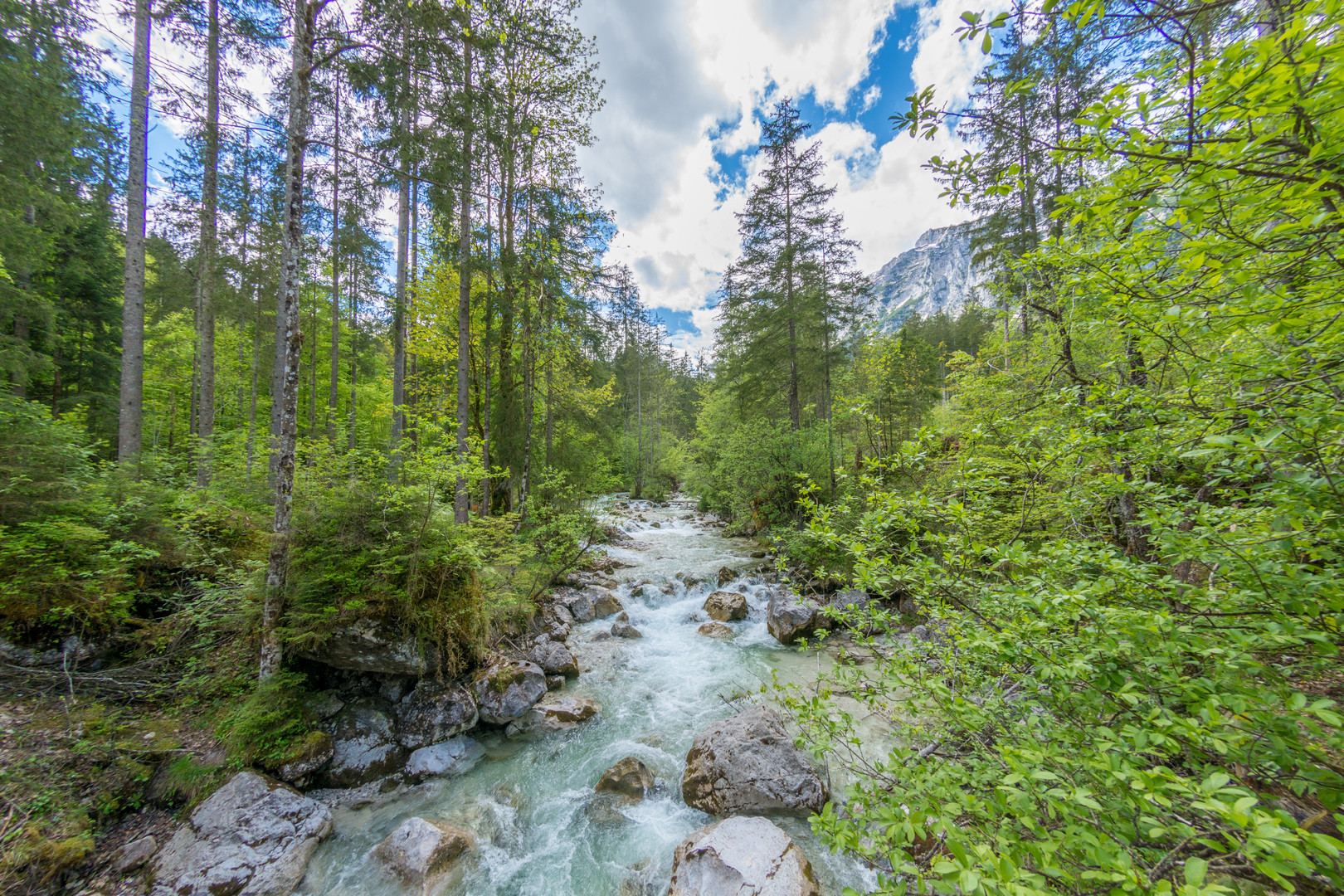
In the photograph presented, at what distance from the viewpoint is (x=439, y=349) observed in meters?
11.4

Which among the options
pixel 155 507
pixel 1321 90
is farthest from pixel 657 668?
pixel 1321 90

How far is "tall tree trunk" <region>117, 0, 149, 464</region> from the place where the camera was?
300 inches

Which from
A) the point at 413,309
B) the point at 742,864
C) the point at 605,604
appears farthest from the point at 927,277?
the point at 742,864

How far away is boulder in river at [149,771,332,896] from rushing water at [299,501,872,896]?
0.22 metres

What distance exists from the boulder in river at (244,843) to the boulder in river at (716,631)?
6375mm

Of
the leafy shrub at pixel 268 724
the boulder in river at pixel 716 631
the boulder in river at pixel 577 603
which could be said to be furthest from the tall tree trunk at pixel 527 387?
the leafy shrub at pixel 268 724

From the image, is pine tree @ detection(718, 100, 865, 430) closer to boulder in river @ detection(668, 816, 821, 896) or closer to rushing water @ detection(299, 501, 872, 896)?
rushing water @ detection(299, 501, 872, 896)

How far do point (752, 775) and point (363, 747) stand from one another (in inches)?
182

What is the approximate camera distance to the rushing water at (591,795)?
390cm

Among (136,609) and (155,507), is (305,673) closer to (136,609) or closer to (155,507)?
(136,609)

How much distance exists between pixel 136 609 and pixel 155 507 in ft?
4.22

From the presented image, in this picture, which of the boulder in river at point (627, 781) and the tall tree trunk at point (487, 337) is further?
the tall tree trunk at point (487, 337)

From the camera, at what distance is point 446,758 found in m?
5.20

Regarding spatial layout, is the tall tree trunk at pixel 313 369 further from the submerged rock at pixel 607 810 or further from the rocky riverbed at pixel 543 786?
the submerged rock at pixel 607 810
